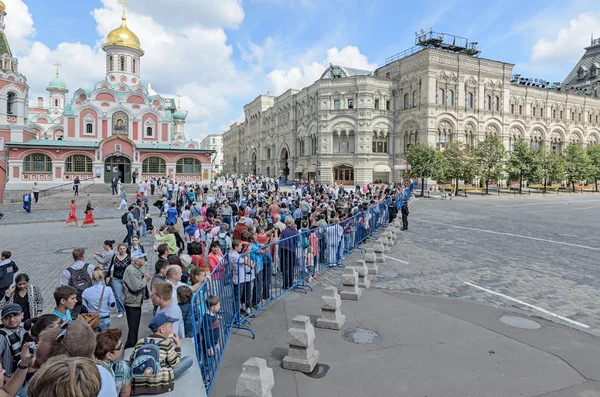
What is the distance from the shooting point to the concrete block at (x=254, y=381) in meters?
4.05

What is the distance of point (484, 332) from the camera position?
22.6ft

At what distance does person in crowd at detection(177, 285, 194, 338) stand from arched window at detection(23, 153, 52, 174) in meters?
41.2

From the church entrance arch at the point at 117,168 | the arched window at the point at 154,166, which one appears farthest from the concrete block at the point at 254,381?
the arched window at the point at 154,166

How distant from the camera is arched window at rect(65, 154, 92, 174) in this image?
39562 mm

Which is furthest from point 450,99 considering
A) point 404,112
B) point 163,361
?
point 163,361

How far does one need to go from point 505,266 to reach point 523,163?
43573mm

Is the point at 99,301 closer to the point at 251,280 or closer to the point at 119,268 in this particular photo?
the point at 119,268

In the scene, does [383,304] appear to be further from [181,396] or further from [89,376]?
[89,376]

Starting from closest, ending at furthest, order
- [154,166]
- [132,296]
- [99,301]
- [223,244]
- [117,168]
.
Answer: [99,301], [132,296], [223,244], [117,168], [154,166]

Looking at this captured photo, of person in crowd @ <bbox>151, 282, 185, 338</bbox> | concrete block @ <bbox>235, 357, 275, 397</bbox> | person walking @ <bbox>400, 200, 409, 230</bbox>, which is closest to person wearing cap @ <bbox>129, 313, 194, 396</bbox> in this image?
concrete block @ <bbox>235, 357, 275, 397</bbox>

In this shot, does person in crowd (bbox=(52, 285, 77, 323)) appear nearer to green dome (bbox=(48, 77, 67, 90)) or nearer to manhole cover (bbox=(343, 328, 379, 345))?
manhole cover (bbox=(343, 328, 379, 345))

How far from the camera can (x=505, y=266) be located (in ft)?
38.3

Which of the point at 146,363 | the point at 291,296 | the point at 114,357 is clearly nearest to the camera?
the point at 146,363

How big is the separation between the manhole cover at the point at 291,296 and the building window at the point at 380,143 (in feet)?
154
